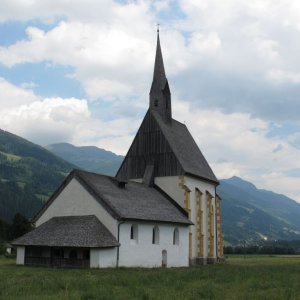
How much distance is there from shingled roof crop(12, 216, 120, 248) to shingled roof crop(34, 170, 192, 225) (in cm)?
188

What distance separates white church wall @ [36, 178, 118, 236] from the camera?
142 ft

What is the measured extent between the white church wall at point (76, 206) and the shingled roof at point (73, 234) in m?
0.61

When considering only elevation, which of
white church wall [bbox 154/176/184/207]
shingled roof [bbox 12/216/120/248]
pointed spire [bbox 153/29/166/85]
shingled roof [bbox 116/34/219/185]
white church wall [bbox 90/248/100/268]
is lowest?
white church wall [bbox 90/248/100/268]

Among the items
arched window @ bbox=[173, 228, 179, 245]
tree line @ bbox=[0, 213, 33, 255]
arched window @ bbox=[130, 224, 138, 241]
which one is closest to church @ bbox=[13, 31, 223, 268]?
arched window @ bbox=[173, 228, 179, 245]

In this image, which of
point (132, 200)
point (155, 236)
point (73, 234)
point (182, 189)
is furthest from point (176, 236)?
point (73, 234)

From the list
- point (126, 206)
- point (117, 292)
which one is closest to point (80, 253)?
point (126, 206)

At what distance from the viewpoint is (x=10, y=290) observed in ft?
68.9

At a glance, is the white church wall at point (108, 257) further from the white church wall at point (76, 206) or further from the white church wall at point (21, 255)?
the white church wall at point (21, 255)

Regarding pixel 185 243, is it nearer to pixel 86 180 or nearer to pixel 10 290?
pixel 86 180

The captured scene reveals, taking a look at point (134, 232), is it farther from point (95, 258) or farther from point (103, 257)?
point (95, 258)

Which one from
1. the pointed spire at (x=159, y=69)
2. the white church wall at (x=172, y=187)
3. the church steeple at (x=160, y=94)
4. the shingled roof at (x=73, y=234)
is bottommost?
the shingled roof at (x=73, y=234)

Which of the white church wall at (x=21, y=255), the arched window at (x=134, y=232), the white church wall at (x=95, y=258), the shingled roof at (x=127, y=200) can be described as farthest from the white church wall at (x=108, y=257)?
the white church wall at (x=21, y=255)

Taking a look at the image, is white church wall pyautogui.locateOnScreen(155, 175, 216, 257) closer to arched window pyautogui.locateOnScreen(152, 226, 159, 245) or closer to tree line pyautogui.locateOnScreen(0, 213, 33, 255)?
arched window pyautogui.locateOnScreen(152, 226, 159, 245)

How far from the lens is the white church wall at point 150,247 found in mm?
42812
